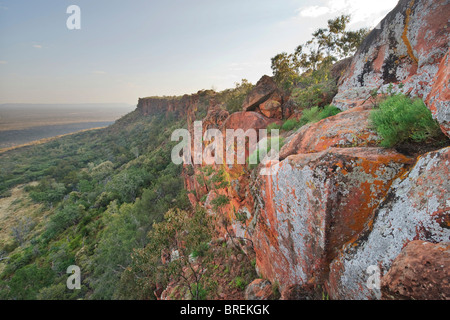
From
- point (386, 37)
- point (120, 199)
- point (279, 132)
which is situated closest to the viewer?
point (386, 37)

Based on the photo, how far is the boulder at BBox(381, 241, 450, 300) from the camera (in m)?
1.97

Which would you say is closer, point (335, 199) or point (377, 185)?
point (377, 185)

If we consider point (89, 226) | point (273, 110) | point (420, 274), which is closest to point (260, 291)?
point (420, 274)

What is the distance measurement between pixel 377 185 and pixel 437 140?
43.1 inches

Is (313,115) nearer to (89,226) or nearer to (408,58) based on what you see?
(408,58)

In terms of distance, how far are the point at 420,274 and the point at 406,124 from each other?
8.53 feet

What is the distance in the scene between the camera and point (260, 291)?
6012 millimetres

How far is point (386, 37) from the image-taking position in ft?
20.9

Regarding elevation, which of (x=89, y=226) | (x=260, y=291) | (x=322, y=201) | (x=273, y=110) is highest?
(x=273, y=110)

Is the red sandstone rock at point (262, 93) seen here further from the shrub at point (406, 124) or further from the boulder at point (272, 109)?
the shrub at point (406, 124)

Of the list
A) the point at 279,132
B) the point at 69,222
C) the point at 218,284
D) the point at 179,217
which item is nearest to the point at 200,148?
the point at 279,132

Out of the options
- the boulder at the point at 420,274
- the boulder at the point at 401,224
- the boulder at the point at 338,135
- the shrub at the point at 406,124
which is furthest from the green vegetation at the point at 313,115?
the boulder at the point at 420,274

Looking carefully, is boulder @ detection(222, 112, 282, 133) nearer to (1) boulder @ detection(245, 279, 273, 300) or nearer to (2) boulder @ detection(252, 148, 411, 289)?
(2) boulder @ detection(252, 148, 411, 289)
